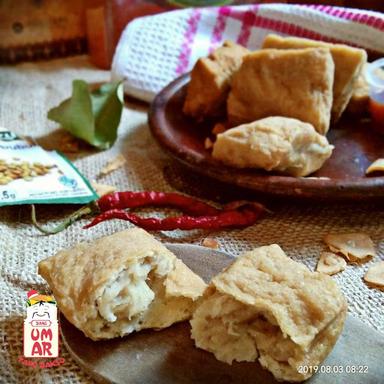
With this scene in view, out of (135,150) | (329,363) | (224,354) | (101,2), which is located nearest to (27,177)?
(135,150)

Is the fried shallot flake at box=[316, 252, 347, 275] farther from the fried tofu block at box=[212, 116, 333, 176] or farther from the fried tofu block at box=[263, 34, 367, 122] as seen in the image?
the fried tofu block at box=[263, 34, 367, 122]

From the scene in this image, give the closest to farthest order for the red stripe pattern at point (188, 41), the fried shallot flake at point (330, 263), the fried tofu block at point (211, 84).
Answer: the fried shallot flake at point (330, 263)
the fried tofu block at point (211, 84)
the red stripe pattern at point (188, 41)

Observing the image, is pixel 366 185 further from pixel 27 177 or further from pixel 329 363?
pixel 27 177

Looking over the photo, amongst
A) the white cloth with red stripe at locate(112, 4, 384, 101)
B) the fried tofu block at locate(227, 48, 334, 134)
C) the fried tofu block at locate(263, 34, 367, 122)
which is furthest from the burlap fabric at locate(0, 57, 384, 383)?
the fried tofu block at locate(263, 34, 367, 122)

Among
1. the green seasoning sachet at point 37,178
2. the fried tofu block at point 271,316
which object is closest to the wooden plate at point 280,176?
the green seasoning sachet at point 37,178

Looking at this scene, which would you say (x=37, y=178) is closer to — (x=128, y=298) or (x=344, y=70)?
(x=128, y=298)

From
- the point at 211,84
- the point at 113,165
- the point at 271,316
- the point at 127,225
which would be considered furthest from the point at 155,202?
the point at 271,316

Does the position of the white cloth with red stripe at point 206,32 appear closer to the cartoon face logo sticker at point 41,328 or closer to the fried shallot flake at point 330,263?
the fried shallot flake at point 330,263
